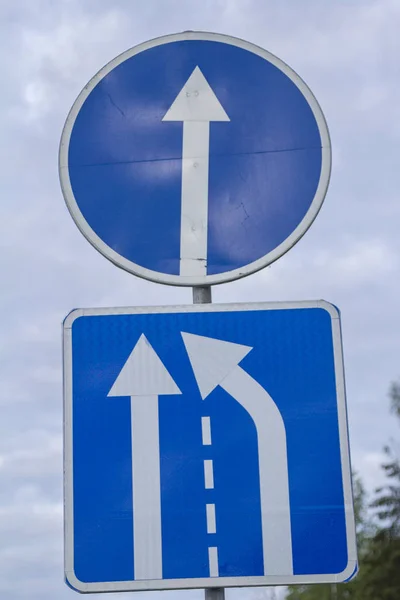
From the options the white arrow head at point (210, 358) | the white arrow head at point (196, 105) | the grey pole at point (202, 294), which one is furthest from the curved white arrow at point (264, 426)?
the white arrow head at point (196, 105)

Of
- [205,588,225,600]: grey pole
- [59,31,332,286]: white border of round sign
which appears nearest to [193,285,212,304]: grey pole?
[59,31,332,286]: white border of round sign

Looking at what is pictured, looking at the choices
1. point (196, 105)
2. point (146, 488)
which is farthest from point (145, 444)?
point (196, 105)

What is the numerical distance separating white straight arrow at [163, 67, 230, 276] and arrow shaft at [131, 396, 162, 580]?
331 mm

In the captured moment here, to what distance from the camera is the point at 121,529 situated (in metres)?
2.16

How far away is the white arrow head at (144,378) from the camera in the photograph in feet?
7.35

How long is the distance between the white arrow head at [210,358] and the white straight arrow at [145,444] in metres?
0.06

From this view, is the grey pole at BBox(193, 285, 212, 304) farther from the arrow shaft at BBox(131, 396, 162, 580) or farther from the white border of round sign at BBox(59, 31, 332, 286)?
the arrow shaft at BBox(131, 396, 162, 580)

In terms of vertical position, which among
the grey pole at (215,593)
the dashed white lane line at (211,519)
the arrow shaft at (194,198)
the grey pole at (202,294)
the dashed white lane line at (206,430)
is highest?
the arrow shaft at (194,198)

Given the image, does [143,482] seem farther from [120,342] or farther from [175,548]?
[120,342]

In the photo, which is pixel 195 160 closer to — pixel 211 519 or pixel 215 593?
pixel 211 519

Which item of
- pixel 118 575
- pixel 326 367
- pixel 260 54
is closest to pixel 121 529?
pixel 118 575

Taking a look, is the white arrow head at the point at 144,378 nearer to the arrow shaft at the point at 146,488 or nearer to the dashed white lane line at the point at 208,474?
the arrow shaft at the point at 146,488

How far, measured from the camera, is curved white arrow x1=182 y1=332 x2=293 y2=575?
2.16 metres

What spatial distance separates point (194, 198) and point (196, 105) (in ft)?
0.74
